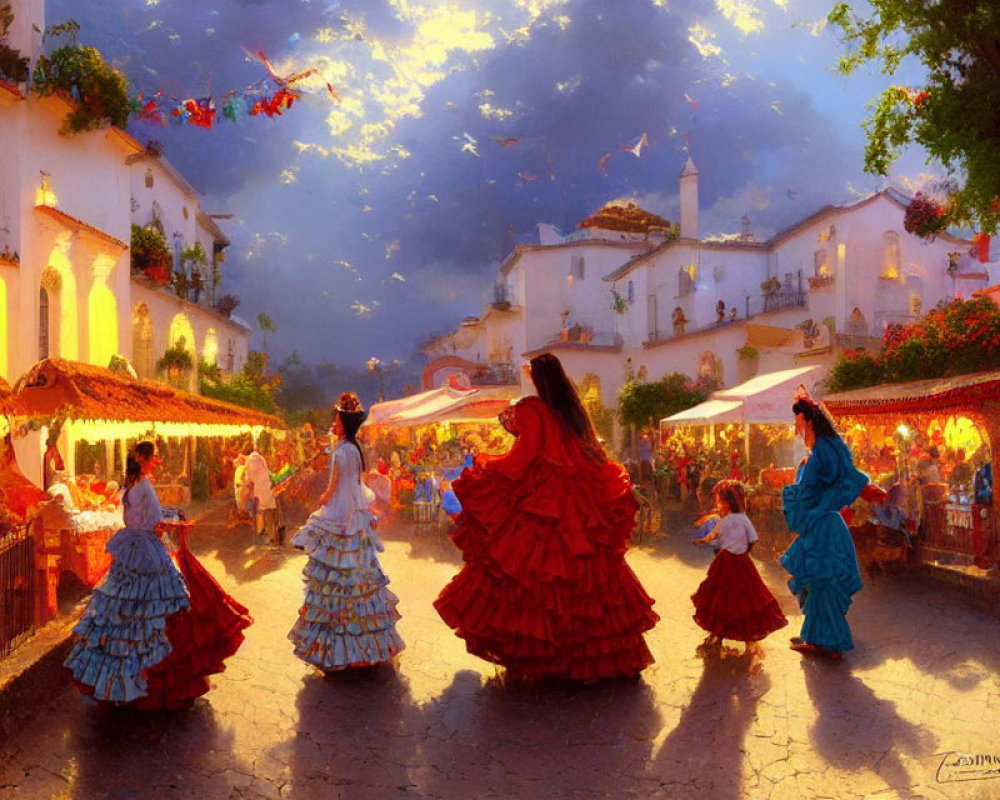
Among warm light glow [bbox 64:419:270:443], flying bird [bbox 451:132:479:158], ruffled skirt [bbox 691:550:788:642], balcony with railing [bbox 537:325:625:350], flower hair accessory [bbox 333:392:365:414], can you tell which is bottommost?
ruffled skirt [bbox 691:550:788:642]

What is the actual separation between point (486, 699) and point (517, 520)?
48.6 inches

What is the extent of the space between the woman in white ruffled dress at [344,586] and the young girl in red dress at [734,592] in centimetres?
264

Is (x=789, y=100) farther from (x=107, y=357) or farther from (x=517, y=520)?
(x=517, y=520)

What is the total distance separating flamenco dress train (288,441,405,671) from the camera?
647cm

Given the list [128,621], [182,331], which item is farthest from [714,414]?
[182,331]

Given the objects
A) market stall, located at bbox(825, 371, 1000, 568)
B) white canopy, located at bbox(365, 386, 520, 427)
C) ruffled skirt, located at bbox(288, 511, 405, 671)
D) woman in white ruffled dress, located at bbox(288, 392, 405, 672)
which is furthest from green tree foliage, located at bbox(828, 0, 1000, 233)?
white canopy, located at bbox(365, 386, 520, 427)

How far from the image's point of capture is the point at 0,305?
14031 mm

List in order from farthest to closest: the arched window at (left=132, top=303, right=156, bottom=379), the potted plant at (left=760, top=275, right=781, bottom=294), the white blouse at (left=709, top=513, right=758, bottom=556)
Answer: the potted plant at (left=760, top=275, right=781, bottom=294) → the arched window at (left=132, top=303, right=156, bottom=379) → the white blouse at (left=709, top=513, right=758, bottom=556)

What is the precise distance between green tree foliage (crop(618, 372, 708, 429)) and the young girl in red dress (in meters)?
19.4

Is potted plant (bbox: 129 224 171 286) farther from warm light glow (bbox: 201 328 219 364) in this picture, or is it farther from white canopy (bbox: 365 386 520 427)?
warm light glow (bbox: 201 328 219 364)

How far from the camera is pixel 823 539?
711 centimetres

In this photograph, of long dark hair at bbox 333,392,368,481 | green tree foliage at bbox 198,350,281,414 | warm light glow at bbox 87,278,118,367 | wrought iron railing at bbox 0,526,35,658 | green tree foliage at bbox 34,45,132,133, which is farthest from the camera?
green tree foliage at bbox 198,350,281,414

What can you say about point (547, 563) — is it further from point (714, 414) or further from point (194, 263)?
point (194, 263)

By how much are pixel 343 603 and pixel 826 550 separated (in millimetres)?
3904
